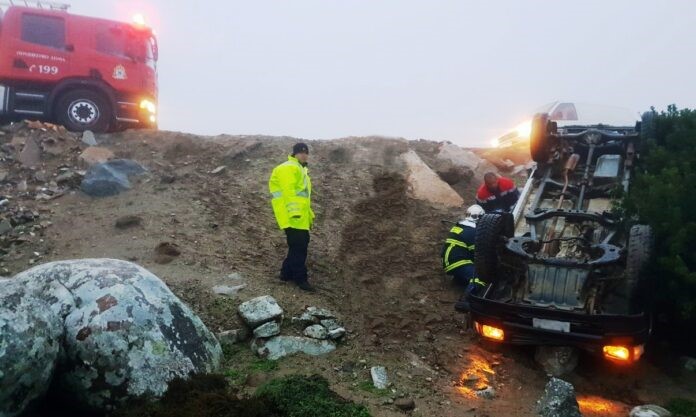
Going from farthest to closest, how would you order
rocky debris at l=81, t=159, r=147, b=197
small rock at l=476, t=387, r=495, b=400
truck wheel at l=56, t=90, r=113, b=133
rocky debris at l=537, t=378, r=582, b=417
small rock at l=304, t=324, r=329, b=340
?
1. truck wheel at l=56, t=90, r=113, b=133
2. rocky debris at l=81, t=159, r=147, b=197
3. small rock at l=304, t=324, r=329, b=340
4. small rock at l=476, t=387, r=495, b=400
5. rocky debris at l=537, t=378, r=582, b=417

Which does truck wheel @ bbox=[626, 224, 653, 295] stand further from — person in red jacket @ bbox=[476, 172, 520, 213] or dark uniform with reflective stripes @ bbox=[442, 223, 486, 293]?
person in red jacket @ bbox=[476, 172, 520, 213]

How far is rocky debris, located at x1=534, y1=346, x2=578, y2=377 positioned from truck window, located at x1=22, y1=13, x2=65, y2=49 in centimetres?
1012

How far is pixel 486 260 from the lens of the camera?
218 inches

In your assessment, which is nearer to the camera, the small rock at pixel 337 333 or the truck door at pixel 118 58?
the small rock at pixel 337 333

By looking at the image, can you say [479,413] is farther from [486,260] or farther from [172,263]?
[172,263]

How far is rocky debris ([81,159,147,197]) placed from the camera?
8703mm

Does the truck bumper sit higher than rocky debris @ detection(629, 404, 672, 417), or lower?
higher

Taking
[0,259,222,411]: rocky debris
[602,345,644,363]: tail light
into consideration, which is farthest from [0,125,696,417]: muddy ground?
[0,259,222,411]: rocky debris

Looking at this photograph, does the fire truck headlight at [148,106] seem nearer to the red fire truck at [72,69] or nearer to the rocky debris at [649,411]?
the red fire truck at [72,69]

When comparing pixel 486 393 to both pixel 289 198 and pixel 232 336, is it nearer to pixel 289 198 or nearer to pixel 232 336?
pixel 232 336

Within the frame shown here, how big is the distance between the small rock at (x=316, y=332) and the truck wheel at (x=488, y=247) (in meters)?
1.60

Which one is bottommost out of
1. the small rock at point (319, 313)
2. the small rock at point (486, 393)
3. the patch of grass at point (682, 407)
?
the small rock at point (486, 393)

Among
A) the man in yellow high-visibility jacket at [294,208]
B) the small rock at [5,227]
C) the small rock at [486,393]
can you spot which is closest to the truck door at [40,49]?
the small rock at [5,227]

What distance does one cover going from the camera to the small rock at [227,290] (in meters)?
6.06
